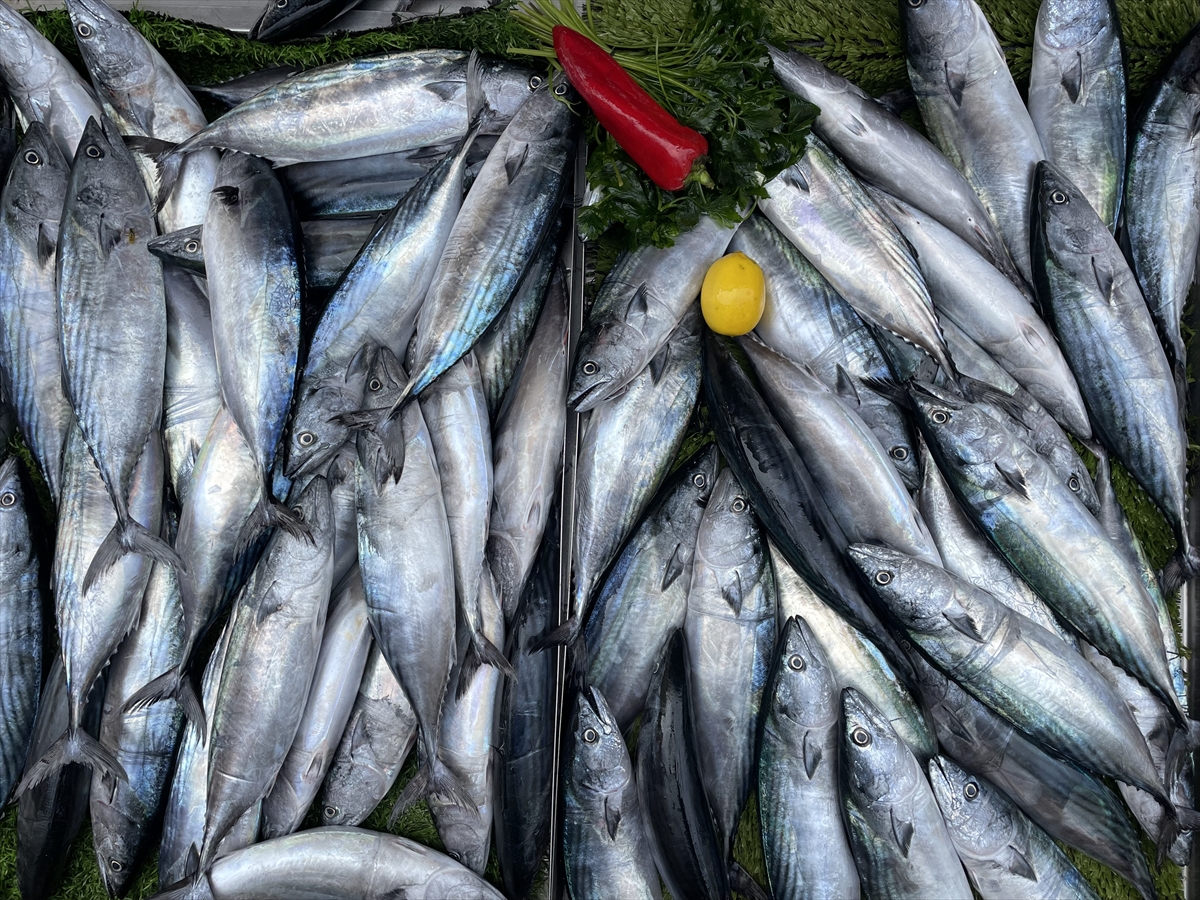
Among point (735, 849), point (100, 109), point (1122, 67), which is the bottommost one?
point (735, 849)

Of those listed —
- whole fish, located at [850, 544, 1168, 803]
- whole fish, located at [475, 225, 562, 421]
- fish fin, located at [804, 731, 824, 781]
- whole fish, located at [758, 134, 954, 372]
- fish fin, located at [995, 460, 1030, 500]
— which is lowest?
fish fin, located at [804, 731, 824, 781]

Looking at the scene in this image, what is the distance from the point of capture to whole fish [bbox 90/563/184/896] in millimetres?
2094

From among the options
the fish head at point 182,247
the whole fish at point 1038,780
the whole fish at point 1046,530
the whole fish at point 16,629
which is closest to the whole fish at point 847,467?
the whole fish at point 1046,530

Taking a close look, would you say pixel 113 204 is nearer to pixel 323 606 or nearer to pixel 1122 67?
pixel 323 606

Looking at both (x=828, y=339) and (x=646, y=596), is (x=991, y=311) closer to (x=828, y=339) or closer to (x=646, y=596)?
(x=828, y=339)

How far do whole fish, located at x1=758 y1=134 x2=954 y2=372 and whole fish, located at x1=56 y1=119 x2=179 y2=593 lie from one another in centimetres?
157

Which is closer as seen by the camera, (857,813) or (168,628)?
(857,813)

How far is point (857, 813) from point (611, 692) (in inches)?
25.5

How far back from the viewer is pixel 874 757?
191cm

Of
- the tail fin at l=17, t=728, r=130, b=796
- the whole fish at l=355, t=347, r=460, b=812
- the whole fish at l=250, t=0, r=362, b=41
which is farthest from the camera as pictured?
the whole fish at l=250, t=0, r=362, b=41

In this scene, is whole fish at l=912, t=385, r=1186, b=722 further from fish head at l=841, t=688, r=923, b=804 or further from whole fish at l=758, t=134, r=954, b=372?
fish head at l=841, t=688, r=923, b=804

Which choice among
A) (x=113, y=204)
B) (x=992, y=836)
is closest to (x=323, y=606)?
(x=113, y=204)

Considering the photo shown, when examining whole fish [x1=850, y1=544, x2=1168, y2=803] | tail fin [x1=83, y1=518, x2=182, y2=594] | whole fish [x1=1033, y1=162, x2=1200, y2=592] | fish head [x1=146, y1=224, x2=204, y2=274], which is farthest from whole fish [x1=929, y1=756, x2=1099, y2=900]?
fish head [x1=146, y1=224, x2=204, y2=274]

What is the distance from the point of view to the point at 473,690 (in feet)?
6.68
